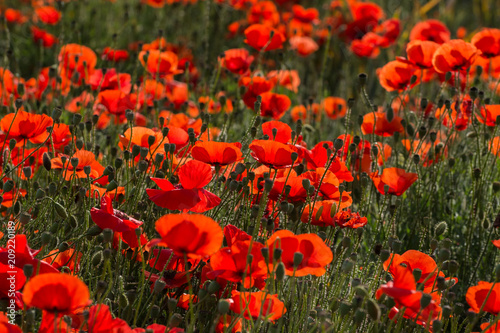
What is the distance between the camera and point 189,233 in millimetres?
1422

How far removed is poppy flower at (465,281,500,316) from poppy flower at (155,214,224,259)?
2.24 feet

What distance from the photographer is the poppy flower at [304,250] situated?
1.55m

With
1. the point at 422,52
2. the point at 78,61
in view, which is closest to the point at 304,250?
the point at 422,52

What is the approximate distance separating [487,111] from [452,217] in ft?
1.55

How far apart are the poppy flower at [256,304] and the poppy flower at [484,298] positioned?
1.59ft

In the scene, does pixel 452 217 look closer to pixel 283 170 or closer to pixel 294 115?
pixel 283 170

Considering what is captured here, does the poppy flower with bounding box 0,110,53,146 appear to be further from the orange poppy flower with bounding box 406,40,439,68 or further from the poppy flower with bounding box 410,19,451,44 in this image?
the poppy flower with bounding box 410,19,451,44

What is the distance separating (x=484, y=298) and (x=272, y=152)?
0.71 m

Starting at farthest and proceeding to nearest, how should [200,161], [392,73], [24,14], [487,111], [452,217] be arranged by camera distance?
1. [24,14]
2. [392,73]
3. [452,217]
4. [487,111]
5. [200,161]

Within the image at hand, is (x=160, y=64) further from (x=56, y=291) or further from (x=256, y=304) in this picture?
(x=56, y=291)

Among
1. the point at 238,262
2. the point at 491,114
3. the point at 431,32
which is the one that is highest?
the point at 431,32

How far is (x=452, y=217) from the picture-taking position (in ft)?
8.86

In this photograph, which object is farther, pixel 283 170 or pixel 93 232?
pixel 283 170

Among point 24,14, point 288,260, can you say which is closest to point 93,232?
point 288,260
